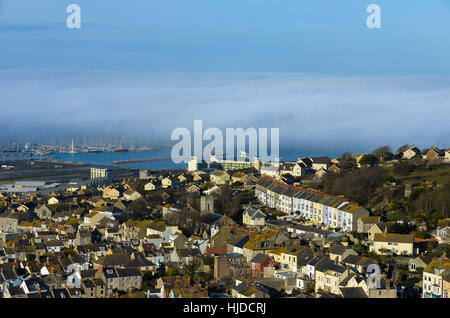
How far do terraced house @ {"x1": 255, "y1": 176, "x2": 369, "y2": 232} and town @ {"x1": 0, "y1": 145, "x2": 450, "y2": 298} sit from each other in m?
0.04

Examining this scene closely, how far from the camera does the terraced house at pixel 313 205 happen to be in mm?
17047

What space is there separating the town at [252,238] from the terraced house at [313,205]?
4cm

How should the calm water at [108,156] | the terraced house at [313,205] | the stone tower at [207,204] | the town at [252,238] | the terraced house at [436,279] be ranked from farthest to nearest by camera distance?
1. the calm water at [108,156]
2. the stone tower at [207,204]
3. the terraced house at [313,205]
4. the town at [252,238]
5. the terraced house at [436,279]

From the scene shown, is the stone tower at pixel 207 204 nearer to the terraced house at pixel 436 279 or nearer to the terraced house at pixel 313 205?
the terraced house at pixel 313 205

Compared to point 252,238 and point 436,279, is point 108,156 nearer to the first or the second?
point 252,238

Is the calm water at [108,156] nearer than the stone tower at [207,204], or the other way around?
the stone tower at [207,204]

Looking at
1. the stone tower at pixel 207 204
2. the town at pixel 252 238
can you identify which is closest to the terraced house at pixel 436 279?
the town at pixel 252 238

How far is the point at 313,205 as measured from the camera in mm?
18781

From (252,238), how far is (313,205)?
13.0ft

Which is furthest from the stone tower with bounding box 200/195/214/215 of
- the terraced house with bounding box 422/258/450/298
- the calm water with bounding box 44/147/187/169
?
the calm water with bounding box 44/147/187/169
